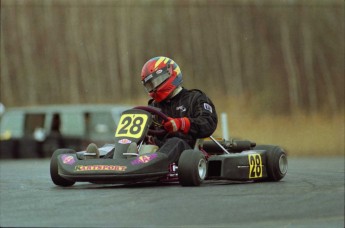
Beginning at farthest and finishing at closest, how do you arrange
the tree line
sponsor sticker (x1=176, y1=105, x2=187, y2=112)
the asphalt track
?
the tree line < sponsor sticker (x1=176, y1=105, x2=187, y2=112) < the asphalt track

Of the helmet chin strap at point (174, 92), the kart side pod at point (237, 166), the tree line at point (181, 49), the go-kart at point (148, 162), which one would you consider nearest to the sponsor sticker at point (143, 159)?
the go-kart at point (148, 162)

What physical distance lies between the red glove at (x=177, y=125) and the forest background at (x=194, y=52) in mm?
18901

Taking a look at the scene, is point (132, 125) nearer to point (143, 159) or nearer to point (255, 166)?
point (143, 159)

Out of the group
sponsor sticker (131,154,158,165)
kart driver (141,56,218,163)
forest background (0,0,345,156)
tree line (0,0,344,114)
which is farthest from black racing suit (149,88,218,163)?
tree line (0,0,344,114)

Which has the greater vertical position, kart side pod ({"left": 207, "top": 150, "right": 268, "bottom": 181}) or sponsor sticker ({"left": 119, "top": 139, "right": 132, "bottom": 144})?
sponsor sticker ({"left": 119, "top": 139, "right": 132, "bottom": 144})

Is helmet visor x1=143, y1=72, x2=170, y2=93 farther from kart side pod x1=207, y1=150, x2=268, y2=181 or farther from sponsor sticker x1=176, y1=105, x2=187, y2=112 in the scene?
kart side pod x1=207, y1=150, x2=268, y2=181

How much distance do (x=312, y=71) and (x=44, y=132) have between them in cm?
1280

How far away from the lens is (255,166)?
11.1 meters

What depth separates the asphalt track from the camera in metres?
7.55

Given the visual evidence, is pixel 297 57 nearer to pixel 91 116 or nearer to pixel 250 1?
pixel 250 1

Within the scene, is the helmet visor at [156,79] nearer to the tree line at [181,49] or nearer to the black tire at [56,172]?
the black tire at [56,172]

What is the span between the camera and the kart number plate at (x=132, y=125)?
10.5 metres

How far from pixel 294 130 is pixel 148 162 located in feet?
61.3

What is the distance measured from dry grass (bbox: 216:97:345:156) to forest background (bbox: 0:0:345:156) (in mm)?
73
